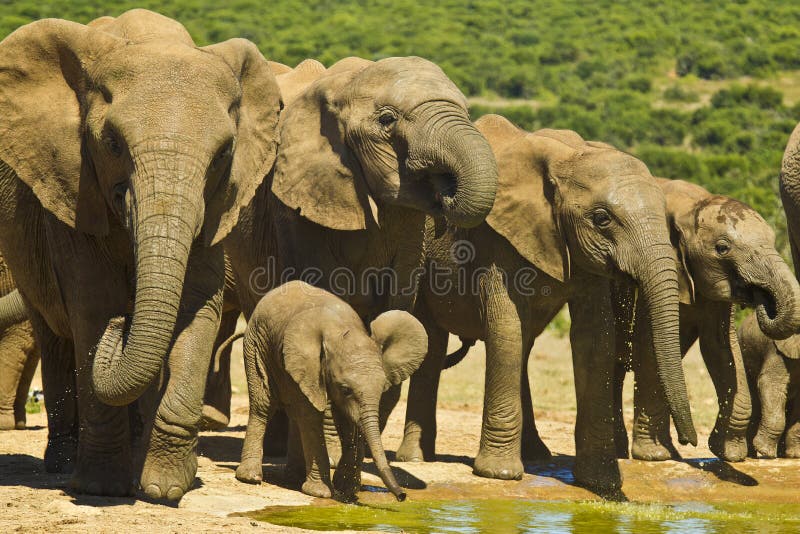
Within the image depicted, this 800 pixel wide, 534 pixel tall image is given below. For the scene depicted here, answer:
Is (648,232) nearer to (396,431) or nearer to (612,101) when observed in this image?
(396,431)

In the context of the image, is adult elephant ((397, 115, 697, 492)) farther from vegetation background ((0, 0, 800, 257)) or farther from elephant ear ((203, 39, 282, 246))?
vegetation background ((0, 0, 800, 257))

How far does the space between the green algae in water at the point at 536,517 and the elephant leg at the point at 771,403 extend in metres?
1.33

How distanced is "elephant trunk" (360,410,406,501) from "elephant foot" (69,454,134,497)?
3.89ft

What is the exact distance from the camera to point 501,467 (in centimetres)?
895

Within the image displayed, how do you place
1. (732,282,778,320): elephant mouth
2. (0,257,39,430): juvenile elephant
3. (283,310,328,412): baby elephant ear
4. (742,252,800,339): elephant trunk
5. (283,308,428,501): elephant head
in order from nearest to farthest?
(283,308,428,501): elephant head < (283,310,328,412): baby elephant ear < (742,252,800,339): elephant trunk < (732,282,778,320): elephant mouth < (0,257,39,430): juvenile elephant

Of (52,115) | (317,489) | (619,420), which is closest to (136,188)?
(52,115)

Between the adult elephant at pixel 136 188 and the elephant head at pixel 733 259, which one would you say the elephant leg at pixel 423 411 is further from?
the adult elephant at pixel 136 188

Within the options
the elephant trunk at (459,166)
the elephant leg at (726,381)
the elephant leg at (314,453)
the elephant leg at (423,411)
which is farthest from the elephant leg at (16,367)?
the elephant leg at (726,381)

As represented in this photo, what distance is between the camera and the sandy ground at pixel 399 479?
6.73 metres

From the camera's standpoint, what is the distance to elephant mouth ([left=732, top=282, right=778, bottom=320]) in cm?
949

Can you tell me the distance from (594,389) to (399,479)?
1360 millimetres

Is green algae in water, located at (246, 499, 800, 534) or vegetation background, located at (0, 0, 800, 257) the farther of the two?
vegetation background, located at (0, 0, 800, 257)

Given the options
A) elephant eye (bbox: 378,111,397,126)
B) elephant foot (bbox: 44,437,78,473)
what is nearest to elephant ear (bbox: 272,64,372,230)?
elephant eye (bbox: 378,111,397,126)

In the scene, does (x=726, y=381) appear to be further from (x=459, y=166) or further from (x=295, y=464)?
(x=295, y=464)
